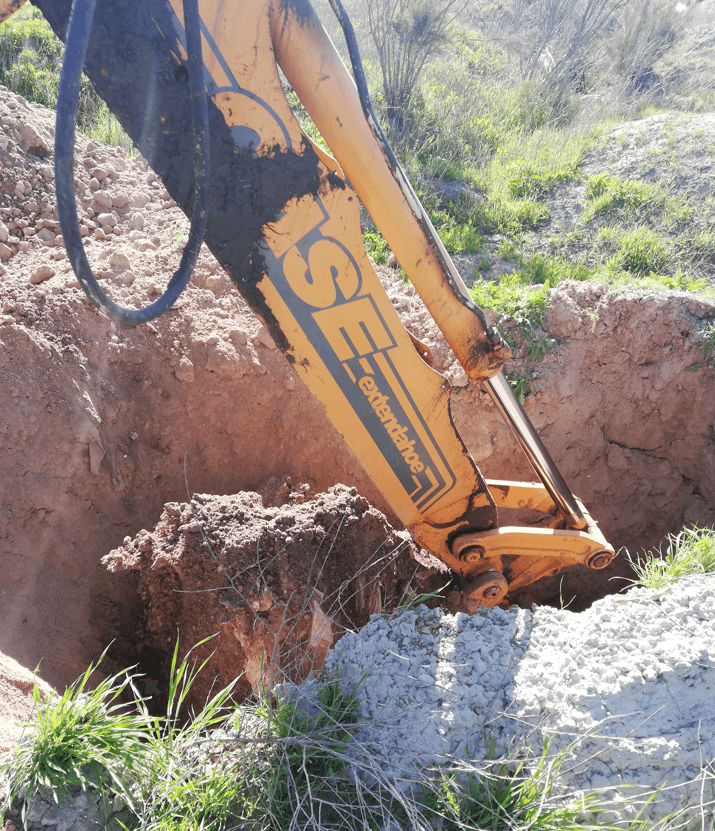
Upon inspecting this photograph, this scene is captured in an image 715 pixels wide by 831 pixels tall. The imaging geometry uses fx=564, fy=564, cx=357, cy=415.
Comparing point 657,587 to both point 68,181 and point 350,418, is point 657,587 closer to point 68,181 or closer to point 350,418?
point 350,418

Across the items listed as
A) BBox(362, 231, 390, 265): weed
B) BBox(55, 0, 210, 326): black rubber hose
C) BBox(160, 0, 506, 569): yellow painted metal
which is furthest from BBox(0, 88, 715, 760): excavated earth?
BBox(55, 0, 210, 326): black rubber hose

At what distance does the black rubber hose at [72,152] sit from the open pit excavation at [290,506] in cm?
91

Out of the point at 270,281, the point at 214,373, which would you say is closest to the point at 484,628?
the point at 270,281

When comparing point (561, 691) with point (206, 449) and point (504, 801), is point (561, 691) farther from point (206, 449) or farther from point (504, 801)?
point (206, 449)

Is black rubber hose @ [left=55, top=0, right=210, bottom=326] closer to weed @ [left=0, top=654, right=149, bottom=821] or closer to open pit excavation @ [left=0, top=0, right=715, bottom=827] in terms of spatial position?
open pit excavation @ [left=0, top=0, right=715, bottom=827]

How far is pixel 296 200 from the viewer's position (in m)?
1.88

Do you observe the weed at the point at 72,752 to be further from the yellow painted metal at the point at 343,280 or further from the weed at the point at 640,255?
the weed at the point at 640,255

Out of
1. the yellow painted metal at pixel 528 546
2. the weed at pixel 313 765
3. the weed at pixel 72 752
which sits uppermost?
the weed at pixel 72 752

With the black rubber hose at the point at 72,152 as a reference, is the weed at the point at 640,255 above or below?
below

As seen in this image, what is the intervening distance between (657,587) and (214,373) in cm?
264

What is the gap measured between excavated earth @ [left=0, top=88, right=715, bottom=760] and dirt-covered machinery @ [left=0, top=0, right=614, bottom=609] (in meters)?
0.75

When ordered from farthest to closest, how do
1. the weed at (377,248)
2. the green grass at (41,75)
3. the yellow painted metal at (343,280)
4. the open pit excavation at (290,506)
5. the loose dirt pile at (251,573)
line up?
the green grass at (41,75) → the weed at (377,248) → the loose dirt pile at (251,573) → the open pit excavation at (290,506) → the yellow painted metal at (343,280)

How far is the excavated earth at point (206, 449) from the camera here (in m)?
2.69

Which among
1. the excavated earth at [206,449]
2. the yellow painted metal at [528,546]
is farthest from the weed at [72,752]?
the yellow painted metal at [528,546]
